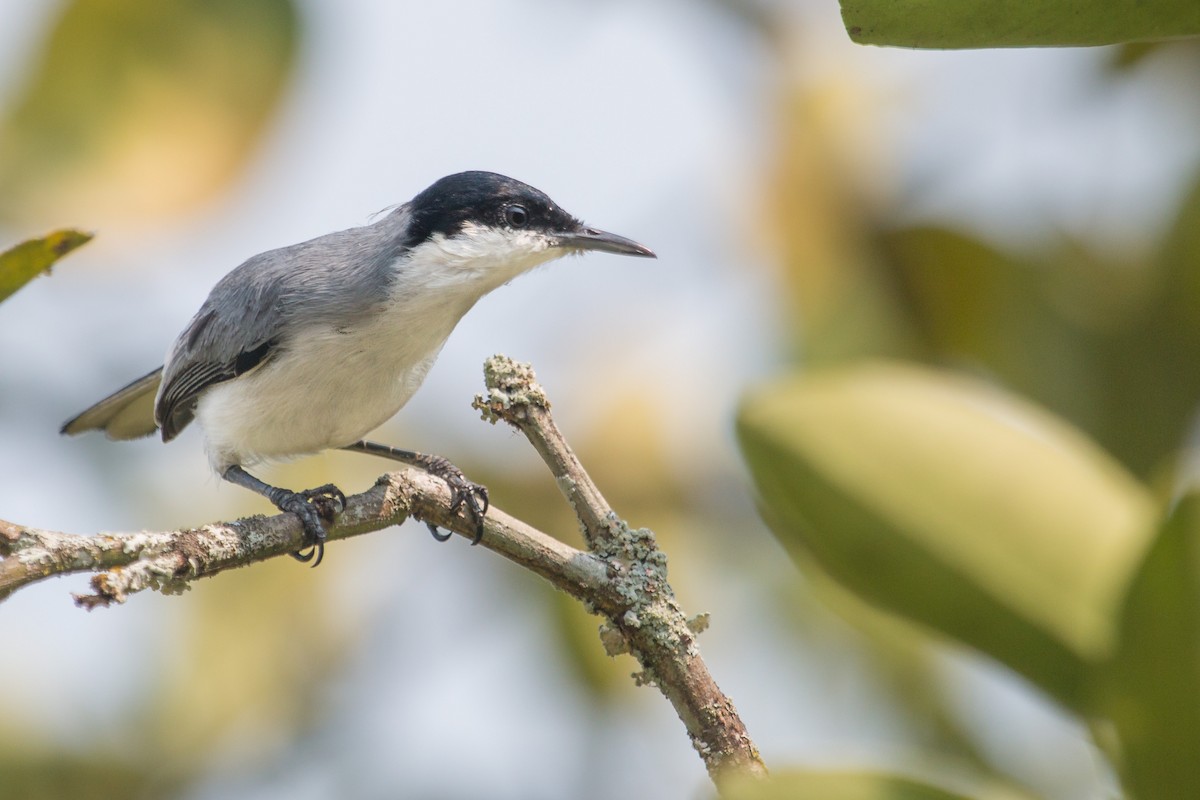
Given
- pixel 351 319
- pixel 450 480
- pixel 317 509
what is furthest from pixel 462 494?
pixel 351 319

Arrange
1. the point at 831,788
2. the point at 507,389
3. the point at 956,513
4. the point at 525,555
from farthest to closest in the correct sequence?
the point at 507,389 < the point at 525,555 < the point at 956,513 < the point at 831,788

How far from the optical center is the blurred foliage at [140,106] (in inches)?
152

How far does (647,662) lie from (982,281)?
1903 mm

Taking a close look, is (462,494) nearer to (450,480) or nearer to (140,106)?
(450,480)

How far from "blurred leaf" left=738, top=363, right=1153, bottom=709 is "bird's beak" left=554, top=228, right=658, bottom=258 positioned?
5.49ft

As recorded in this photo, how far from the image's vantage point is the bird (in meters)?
3.18

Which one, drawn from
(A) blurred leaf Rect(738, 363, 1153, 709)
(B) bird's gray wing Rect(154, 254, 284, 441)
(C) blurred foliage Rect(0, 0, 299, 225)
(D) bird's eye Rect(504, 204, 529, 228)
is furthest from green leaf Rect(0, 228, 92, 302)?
(C) blurred foliage Rect(0, 0, 299, 225)

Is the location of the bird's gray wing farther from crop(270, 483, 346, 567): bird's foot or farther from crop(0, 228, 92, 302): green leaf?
crop(0, 228, 92, 302): green leaf

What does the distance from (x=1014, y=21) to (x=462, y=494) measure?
5.46 ft

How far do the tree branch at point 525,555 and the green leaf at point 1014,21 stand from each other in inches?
35.4

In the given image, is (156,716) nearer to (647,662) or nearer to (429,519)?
(429,519)

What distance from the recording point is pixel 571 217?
11.6ft

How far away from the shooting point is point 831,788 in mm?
1146

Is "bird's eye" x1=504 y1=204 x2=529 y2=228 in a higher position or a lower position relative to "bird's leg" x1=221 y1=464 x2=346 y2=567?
higher
